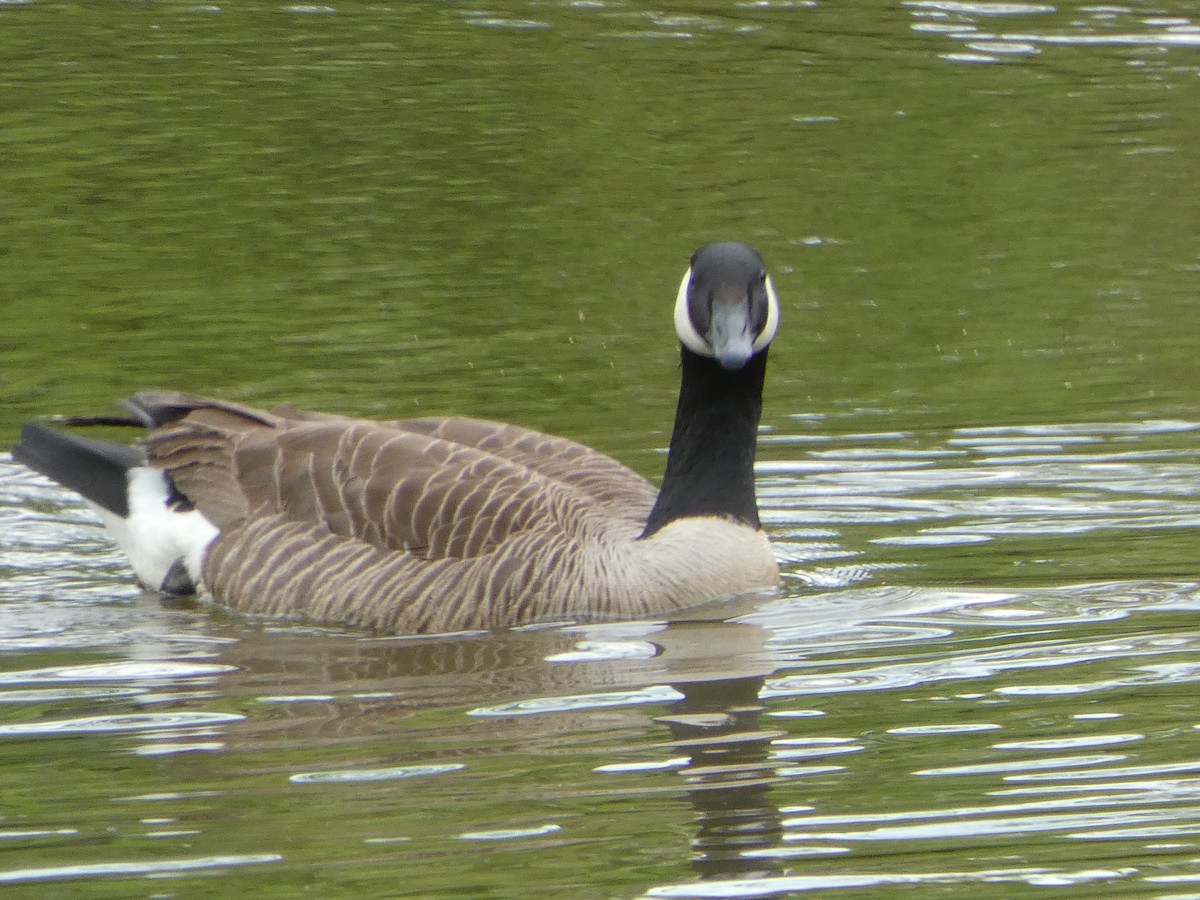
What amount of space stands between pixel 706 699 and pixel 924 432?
168 inches

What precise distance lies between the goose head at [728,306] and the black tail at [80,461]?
2800mm

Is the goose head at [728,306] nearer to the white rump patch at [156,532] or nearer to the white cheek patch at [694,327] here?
the white cheek patch at [694,327]

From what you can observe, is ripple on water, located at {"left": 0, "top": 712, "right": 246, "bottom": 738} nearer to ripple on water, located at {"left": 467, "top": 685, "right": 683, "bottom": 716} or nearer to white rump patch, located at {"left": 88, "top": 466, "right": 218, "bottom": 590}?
ripple on water, located at {"left": 467, "top": 685, "right": 683, "bottom": 716}

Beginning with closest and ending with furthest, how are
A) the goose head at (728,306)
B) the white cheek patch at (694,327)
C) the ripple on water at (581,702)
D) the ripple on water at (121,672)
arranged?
the ripple on water at (581,702) < the ripple on water at (121,672) < the goose head at (728,306) < the white cheek patch at (694,327)

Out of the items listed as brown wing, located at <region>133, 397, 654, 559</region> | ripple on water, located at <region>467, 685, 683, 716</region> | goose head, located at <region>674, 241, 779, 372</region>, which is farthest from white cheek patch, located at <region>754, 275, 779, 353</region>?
ripple on water, located at <region>467, 685, 683, 716</region>

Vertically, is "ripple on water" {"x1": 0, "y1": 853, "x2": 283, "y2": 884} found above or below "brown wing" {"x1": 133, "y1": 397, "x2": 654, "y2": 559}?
below

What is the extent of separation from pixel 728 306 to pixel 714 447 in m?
0.80

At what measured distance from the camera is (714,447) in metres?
9.14

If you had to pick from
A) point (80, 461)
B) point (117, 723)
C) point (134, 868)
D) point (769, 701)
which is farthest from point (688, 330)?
point (134, 868)

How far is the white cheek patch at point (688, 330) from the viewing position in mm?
8898

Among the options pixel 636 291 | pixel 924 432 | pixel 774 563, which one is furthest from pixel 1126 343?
pixel 774 563

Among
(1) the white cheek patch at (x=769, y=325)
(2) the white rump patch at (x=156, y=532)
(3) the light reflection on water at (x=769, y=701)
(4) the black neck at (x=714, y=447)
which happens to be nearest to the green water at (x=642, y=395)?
(3) the light reflection on water at (x=769, y=701)

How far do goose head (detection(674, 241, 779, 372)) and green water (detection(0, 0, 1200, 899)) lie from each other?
3.69ft

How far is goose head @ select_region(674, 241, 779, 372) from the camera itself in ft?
28.0
